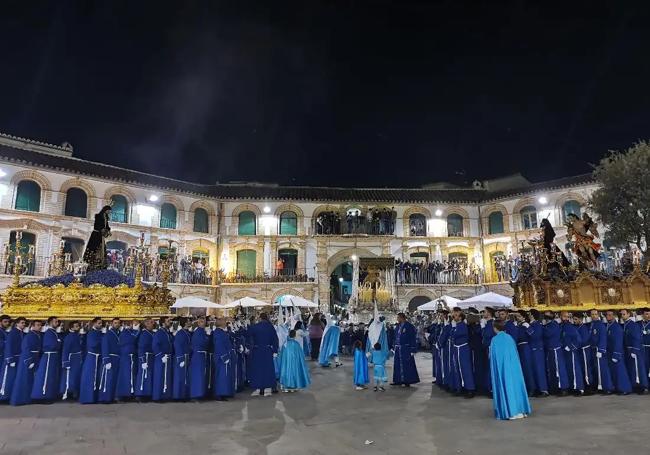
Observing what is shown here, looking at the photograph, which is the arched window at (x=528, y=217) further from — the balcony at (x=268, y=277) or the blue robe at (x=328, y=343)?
the blue robe at (x=328, y=343)

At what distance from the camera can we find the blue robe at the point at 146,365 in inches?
409

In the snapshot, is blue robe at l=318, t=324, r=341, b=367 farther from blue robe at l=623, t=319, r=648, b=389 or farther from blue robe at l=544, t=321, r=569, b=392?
blue robe at l=623, t=319, r=648, b=389

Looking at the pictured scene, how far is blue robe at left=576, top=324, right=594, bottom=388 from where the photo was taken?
1070cm

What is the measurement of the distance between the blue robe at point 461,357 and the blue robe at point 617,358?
126 inches

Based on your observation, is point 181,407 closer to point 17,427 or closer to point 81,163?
point 17,427

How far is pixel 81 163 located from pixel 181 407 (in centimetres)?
2551

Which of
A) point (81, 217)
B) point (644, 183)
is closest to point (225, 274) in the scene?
point (81, 217)

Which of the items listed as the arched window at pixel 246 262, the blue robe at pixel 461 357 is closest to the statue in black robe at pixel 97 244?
the blue robe at pixel 461 357

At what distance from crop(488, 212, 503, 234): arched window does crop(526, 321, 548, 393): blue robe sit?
87.1 ft

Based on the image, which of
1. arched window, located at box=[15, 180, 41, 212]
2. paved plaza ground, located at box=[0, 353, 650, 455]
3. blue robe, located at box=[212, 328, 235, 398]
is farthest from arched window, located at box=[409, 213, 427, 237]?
blue robe, located at box=[212, 328, 235, 398]

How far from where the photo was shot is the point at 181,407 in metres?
9.69

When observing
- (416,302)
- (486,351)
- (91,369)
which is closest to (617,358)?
(486,351)

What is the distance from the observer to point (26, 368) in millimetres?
10086

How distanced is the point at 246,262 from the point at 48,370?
2481 cm
